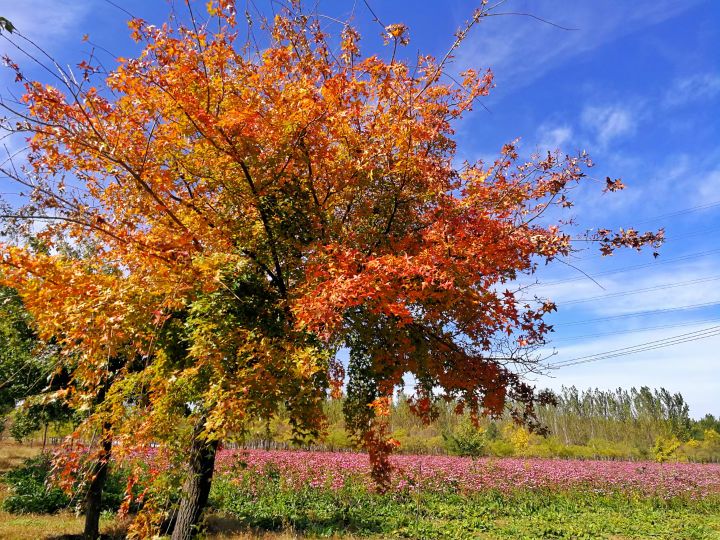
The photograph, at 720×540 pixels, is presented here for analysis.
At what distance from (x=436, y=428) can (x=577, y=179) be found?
5087cm

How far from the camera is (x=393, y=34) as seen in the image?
14.6 ft

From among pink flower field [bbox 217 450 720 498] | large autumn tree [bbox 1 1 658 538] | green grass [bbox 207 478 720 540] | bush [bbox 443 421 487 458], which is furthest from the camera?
bush [bbox 443 421 487 458]

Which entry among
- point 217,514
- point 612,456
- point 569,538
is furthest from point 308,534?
point 612,456

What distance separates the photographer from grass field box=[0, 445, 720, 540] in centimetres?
1327

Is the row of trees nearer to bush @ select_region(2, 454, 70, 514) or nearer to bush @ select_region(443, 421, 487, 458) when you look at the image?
bush @ select_region(443, 421, 487, 458)

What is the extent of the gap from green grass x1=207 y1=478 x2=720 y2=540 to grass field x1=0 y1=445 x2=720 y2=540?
0.04 metres

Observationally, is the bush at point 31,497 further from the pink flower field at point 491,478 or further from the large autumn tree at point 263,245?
the large autumn tree at point 263,245

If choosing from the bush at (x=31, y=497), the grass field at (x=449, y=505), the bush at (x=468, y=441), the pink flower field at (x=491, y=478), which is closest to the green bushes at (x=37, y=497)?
the bush at (x=31, y=497)

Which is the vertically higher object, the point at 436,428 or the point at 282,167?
the point at 282,167

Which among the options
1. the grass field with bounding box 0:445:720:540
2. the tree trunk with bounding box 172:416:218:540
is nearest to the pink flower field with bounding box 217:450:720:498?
the grass field with bounding box 0:445:720:540

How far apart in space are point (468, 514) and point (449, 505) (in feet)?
4.63

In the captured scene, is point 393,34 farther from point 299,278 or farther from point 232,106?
point 299,278

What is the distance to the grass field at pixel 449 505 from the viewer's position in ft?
43.5

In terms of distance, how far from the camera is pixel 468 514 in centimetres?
1616
